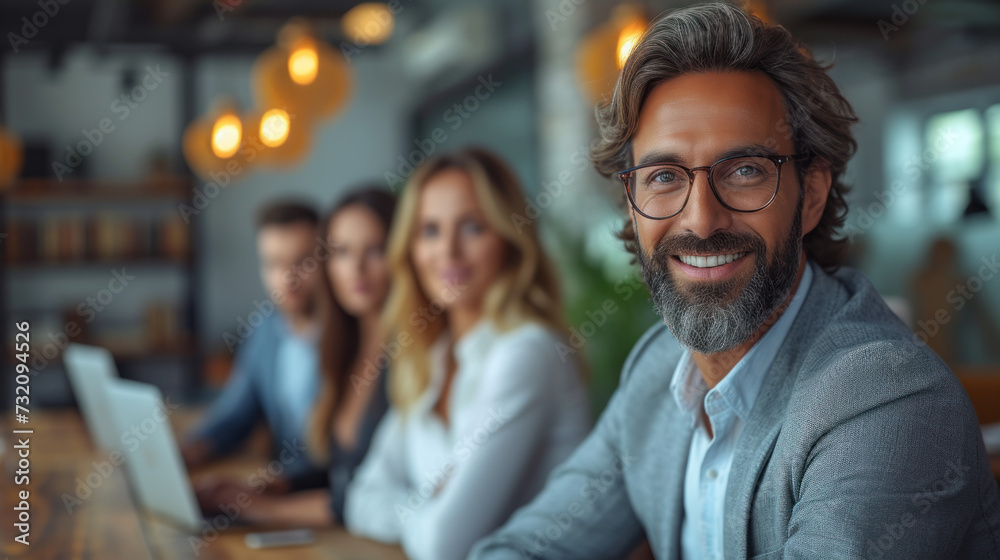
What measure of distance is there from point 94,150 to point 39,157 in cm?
42

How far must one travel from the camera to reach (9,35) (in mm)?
5824

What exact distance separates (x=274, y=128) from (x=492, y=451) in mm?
2075

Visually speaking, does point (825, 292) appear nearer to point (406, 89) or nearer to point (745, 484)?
point (745, 484)

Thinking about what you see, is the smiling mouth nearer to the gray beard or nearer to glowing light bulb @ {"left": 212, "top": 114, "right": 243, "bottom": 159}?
the gray beard

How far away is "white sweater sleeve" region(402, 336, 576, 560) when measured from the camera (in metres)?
1.54

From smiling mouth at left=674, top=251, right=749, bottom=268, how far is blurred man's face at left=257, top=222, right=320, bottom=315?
Result: 6.72 feet

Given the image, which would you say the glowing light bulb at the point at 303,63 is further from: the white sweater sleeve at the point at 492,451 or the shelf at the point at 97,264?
the shelf at the point at 97,264

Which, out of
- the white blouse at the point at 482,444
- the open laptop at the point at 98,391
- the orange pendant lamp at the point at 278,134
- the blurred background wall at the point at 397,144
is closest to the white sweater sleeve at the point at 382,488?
the white blouse at the point at 482,444

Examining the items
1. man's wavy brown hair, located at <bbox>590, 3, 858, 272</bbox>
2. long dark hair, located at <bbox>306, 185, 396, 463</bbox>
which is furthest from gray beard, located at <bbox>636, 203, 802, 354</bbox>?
long dark hair, located at <bbox>306, 185, 396, 463</bbox>

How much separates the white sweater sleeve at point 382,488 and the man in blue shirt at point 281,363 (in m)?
0.72

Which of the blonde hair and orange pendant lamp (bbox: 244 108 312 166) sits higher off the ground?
orange pendant lamp (bbox: 244 108 312 166)

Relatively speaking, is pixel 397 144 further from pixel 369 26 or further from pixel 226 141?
pixel 226 141

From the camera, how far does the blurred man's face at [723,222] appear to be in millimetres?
963

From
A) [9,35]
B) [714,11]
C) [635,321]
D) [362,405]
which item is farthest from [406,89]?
[714,11]
